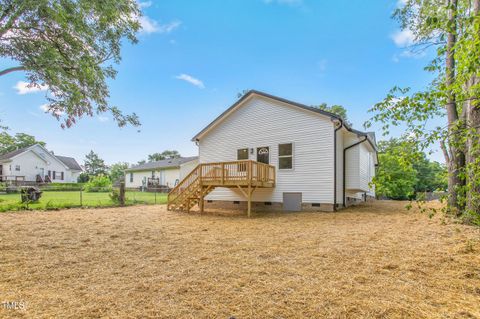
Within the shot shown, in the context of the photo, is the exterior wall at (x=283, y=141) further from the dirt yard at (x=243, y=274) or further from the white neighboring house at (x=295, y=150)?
the dirt yard at (x=243, y=274)

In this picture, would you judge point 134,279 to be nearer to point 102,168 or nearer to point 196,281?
point 196,281

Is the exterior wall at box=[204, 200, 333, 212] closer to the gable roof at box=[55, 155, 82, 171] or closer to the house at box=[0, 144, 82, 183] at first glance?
the house at box=[0, 144, 82, 183]

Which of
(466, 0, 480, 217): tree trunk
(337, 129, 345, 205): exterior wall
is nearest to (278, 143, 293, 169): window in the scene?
(337, 129, 345, 205): exterior wall

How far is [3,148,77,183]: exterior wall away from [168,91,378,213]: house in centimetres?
3022

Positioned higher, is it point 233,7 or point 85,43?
point 233,7

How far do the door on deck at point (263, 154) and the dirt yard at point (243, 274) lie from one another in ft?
19.6

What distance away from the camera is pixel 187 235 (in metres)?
6.84

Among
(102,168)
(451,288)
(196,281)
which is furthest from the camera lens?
(102,168)

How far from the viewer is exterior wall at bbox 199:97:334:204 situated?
1115 cm

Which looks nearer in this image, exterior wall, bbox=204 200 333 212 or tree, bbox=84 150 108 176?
A: exterior wall, bbox=204 200 333 212

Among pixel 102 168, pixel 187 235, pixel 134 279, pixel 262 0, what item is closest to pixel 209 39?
pixel 262 0

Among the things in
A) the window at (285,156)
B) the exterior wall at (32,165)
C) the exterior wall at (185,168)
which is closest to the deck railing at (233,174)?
the window at (285,156)

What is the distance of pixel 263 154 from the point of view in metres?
12.8

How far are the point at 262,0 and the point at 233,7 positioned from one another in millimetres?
1384
